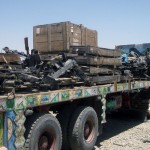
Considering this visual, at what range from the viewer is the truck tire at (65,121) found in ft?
19.8

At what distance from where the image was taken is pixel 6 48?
6.48 metres

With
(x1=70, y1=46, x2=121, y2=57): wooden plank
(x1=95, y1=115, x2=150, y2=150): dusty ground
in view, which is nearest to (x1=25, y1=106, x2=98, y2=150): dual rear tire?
(x1=95, y1=115, x2=150, y2=150): dusty ground

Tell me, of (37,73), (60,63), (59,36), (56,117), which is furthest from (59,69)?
(59,36)

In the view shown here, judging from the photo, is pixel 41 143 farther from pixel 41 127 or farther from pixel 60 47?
pixel 60 47

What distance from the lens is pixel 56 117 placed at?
615 centimetres

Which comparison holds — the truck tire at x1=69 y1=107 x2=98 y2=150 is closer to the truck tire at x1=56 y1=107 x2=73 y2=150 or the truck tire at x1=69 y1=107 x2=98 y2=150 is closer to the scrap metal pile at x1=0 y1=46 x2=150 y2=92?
the truck tire at x1=56 y1=107 x2=73 y2=150

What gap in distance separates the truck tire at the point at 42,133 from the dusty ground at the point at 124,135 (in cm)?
199

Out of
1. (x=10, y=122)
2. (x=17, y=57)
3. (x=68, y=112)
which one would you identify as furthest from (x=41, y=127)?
(x=17, y=57)

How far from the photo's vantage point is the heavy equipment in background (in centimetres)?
451

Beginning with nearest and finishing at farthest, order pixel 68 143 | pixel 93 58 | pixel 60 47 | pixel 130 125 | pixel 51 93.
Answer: pixel 51 93 < pixel 68 143 < pixel 93 58 < pixel 60 47 < pixel 130 125

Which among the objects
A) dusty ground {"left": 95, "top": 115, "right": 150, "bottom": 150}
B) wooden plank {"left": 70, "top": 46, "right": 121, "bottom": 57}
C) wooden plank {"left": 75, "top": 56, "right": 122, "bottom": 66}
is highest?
wooden plank {"left": 70, "top": 46, "right": 121, "bottom": 57}

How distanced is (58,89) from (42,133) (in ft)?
3.18

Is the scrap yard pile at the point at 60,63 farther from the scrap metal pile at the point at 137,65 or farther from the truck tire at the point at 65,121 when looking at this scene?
the truck tire at the point at 65,121

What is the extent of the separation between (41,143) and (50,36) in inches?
146
